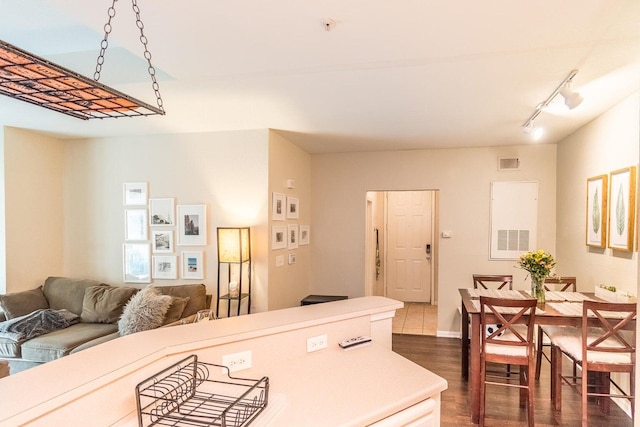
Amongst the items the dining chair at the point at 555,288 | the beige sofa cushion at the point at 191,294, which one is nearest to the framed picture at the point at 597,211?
the dining chair at the point at 555,288

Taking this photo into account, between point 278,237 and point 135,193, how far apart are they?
1.84 m

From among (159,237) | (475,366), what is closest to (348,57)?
(475,366)

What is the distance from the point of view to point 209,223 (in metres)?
4.26

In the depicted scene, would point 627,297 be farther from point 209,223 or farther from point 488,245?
point 209,223

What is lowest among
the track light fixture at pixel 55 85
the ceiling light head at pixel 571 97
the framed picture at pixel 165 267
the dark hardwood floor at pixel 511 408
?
the dark hardwood floor at pixel 511 408

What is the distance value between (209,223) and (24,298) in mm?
2066

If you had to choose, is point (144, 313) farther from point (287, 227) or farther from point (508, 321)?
point (508, 321)

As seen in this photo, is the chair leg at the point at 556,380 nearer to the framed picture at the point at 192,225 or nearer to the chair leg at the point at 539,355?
the chair leg at the point at 539,355

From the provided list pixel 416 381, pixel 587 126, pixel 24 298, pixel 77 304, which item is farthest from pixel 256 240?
pixel 587 126

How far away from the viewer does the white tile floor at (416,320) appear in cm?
523

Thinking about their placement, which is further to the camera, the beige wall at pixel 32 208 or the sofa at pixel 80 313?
the beige wall at pixel 32 208

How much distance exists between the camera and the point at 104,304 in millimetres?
3949

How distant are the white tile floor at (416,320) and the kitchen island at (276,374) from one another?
360 cm

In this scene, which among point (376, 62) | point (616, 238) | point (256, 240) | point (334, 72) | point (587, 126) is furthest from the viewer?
point (256, 240)
